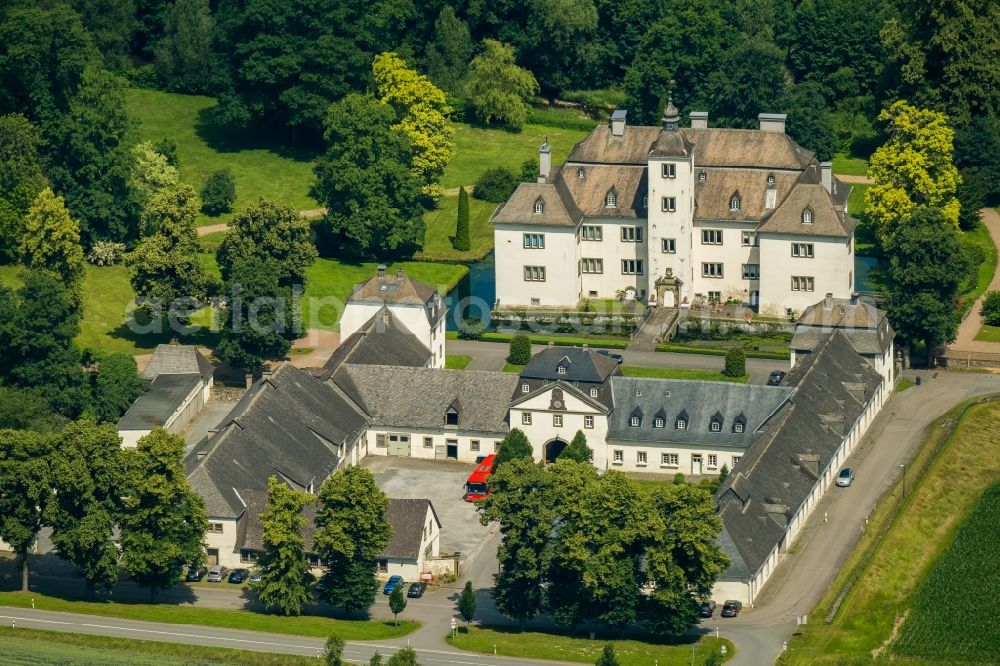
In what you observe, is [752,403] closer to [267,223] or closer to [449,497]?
[449,497]

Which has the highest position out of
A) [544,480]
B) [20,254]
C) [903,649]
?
[20,254]

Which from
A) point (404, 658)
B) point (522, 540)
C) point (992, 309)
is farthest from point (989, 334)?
point (404, 658)

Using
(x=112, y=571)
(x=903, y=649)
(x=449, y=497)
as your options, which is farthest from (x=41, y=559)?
(x=903, y=649)

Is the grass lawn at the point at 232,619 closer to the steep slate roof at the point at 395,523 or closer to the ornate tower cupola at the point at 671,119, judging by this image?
the steep slate roof at the point at 395,523

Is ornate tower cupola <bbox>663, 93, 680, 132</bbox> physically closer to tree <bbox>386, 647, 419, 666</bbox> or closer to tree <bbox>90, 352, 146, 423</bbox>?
tree <bbox>90, 352, 146, 423</bbox>

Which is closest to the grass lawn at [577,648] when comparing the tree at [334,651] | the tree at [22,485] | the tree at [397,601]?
the tree at [397,601]

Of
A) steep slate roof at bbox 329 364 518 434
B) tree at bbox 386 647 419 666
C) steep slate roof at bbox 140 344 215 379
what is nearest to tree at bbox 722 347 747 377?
steep slate roof at bbox 329 364 518 434
